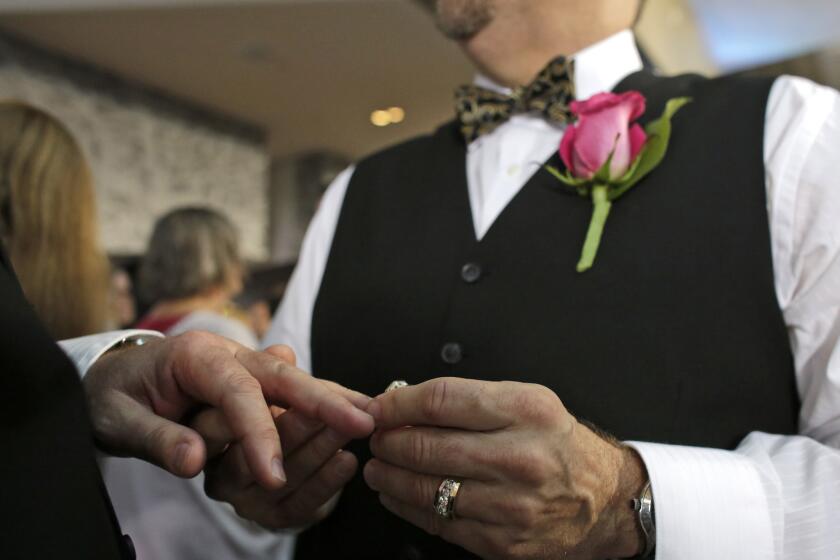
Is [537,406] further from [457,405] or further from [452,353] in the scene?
[452,353]

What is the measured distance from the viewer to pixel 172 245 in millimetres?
2299

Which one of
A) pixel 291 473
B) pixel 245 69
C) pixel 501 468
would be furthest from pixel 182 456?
pixel 245 69

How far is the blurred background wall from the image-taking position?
5.05 m

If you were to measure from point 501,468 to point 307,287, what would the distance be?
65 centimetres

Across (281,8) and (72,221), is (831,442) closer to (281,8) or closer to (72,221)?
(72,221)

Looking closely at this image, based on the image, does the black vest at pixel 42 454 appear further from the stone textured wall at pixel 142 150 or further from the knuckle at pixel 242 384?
the stone textured wall at pixel 142 150

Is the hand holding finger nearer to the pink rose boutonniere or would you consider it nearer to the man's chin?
the pink rose boutonniere

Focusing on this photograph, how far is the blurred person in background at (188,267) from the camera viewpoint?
88.7 inches

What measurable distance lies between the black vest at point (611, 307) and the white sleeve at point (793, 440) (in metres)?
0.02

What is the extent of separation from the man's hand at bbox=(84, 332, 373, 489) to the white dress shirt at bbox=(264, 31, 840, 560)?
351 millimetres

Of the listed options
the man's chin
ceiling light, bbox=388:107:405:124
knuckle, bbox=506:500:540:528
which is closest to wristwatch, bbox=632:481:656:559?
knuckle, bbox=506:500:540:528

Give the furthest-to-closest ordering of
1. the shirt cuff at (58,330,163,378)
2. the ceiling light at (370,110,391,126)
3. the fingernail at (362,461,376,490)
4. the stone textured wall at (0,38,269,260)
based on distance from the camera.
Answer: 1. the ceiling light at (370,110,391,126)
2. the stone textured wall at (0,38,269,260)
3. the shirt cuff at (58,330,163,378)
4. the fingernail at (362,461,376,490)

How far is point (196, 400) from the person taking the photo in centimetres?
74

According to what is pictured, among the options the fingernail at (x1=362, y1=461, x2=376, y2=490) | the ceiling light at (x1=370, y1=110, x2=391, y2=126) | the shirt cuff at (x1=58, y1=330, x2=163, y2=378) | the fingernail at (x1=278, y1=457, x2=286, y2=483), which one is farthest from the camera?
the ceiling light at (x1=370, y1=110, x2=391, y2=126)
